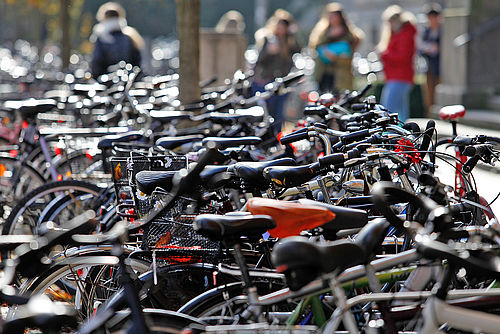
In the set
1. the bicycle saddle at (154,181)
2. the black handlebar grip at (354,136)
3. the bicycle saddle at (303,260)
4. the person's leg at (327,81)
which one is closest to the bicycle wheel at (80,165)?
the black handlebar grip at (354,136)

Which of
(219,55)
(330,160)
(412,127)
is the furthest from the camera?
(219,55)

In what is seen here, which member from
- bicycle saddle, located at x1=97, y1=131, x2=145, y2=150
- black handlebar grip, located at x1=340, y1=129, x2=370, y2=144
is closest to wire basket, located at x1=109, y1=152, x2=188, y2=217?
black handlebar grip, located at x1=340, y1=129, x2=370, y2=144

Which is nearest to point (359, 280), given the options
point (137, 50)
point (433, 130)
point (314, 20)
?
point (433, 130)

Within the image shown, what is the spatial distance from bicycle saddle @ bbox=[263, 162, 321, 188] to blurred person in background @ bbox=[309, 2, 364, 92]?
7854mm

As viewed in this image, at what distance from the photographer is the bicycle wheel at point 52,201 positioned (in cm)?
521

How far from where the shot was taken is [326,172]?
3.69m

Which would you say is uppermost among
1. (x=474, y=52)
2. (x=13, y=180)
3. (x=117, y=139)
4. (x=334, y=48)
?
(x=334, y=48)

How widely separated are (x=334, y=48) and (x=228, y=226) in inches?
358

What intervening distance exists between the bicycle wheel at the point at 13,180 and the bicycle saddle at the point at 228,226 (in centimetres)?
377

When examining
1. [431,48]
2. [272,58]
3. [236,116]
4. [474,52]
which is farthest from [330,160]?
[431,48]

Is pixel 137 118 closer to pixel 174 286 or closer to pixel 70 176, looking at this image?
pixel 70 176

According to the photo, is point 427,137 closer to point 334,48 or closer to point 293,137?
point 293,137

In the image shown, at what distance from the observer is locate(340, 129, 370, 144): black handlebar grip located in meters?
4.01

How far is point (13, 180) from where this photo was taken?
618 cm
